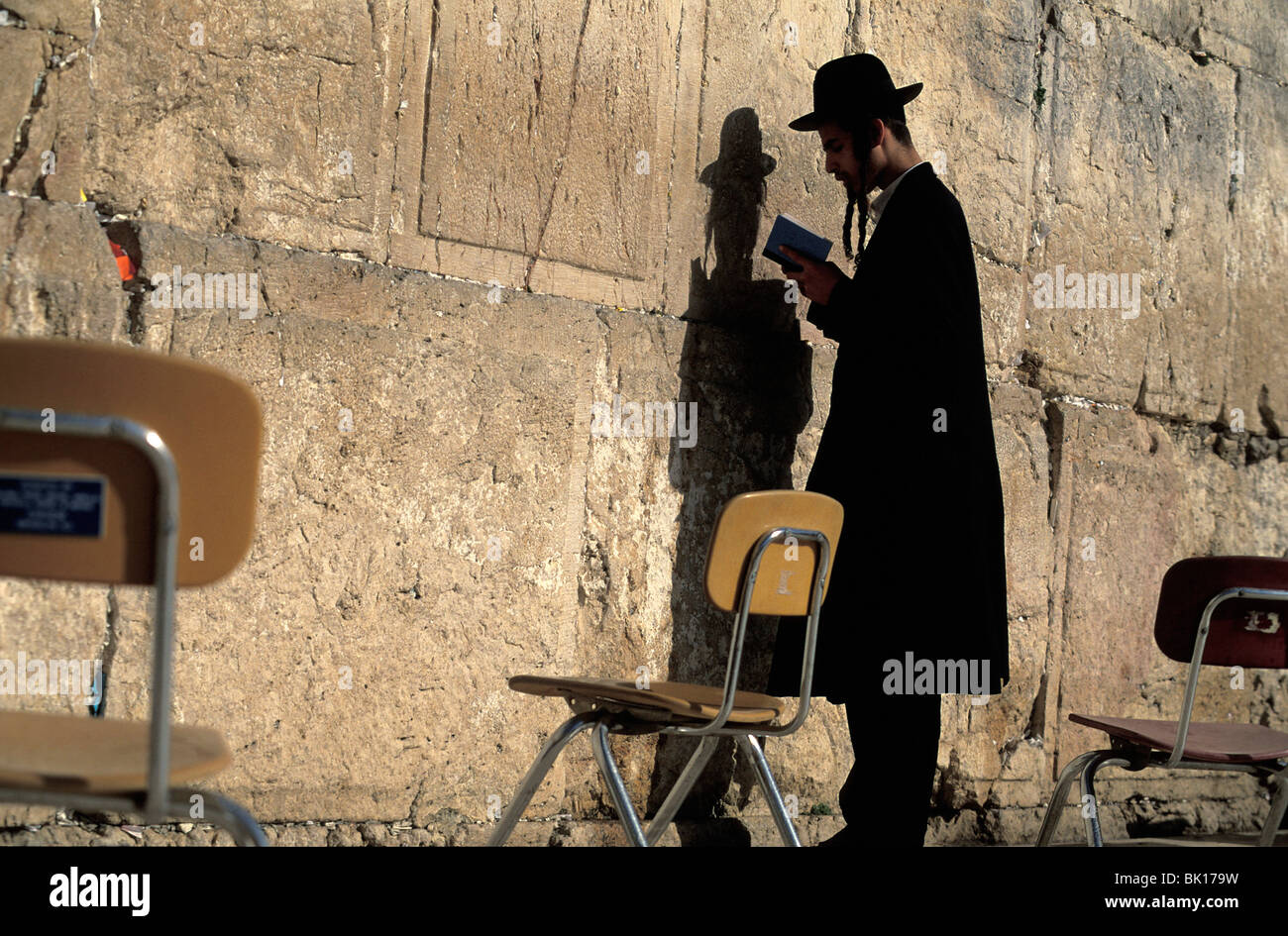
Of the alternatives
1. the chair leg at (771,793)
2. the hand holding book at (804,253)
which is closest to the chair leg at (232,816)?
the chair leg at (771,793)

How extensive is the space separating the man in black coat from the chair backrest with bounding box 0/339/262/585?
191 centimetres

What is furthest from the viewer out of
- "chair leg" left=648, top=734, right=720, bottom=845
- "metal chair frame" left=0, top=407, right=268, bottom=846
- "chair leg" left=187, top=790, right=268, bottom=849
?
"chair leg" left=648, top=734, right=720, bottom=845

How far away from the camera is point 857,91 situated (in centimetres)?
323

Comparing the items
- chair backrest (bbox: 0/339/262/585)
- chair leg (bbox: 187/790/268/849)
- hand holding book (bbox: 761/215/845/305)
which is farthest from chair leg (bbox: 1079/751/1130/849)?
chair backrest (bbox: 0/339/262/585)

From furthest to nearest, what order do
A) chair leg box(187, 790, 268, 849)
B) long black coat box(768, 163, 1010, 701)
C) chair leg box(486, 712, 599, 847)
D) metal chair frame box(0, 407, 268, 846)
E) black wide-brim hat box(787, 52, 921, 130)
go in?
black wide-brim hat box(787, 52, 921, 130) → long black coat box(768, 163, 1010, 701) → chair leg box(486, 712, 599, 847) → chair leg box(187, 790, 268, 849) → metal chair frame box(0, 407, 268, 846)

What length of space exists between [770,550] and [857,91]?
4.97 ft

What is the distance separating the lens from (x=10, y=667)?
Result: 2.42m

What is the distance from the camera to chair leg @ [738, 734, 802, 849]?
7.91 feet

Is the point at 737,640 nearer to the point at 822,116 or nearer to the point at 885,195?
the point at 885,195

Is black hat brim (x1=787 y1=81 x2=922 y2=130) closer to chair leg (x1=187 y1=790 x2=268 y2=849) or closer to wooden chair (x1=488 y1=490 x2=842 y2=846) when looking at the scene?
wooden chair (x1=488 y1=490 x2=842 y2=846)

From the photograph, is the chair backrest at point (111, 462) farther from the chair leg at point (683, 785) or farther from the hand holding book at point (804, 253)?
the hand holding book at point (804, 253)

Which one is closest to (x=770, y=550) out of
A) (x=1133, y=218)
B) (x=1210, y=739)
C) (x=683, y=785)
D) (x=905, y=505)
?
(x=683, y=785)
